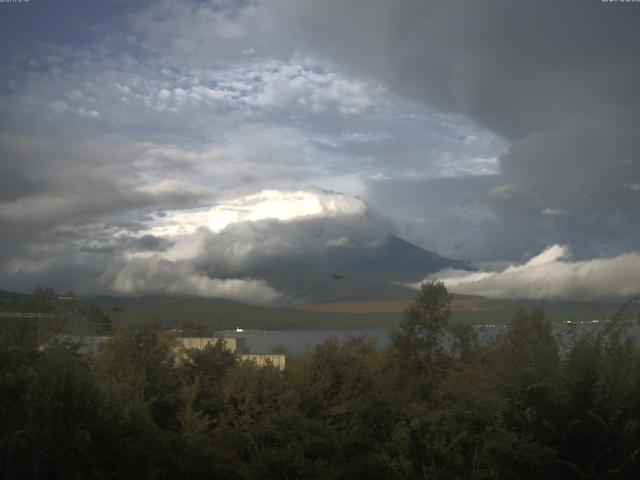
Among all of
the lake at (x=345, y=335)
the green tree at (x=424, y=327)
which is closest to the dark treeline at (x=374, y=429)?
Answer: the lake at (x=345, y=335)

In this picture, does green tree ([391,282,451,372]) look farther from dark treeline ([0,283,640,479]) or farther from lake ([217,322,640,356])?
dark treeline ([0,283,640,479])

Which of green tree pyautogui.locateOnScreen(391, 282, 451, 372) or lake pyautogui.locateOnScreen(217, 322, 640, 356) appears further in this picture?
green tree pyautogui.locateOnScreen(391, 282, 451, 372)

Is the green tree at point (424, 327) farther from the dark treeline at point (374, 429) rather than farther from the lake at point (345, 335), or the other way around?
the dark treeline at point (374, 429)

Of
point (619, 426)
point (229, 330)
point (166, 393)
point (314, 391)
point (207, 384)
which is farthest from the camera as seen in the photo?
point (229, 330)

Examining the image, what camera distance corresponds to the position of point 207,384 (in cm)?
2784

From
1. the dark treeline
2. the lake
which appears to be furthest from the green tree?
the dark treeline

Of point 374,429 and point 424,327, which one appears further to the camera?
point 424,327

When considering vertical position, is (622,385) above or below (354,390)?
above

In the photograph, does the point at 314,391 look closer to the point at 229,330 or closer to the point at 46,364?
the point at 46,364

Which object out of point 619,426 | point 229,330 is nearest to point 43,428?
point 619,426

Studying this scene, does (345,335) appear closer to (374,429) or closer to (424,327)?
(424,327)

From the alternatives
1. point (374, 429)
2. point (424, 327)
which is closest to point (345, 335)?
point (424, 327)

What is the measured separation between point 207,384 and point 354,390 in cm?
635

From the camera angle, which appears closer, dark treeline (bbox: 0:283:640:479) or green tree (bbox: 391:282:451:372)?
dark treeline (bbox: 0:283:640:479)
